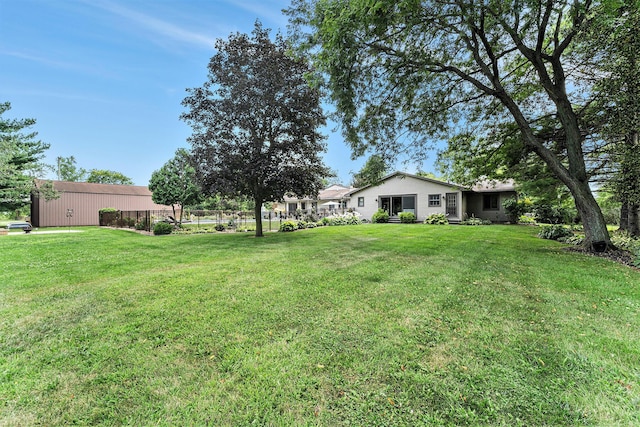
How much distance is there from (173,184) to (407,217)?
62.7 feet

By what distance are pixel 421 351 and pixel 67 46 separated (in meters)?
16.4

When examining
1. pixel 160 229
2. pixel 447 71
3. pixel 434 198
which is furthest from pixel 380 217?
pixel 160 229

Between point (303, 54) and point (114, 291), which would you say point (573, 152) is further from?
point (114, 291)

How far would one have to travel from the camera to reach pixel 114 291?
4578mm

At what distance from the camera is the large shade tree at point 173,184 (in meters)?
22.2

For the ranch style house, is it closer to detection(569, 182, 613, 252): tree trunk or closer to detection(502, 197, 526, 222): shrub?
detection(502, 197, 526, 222): shrub

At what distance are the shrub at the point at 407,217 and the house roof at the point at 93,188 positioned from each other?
27.1 metres

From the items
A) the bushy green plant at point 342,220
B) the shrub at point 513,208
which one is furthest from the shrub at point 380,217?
the shrub at point 513,208

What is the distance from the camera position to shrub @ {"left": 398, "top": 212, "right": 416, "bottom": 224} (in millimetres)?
20141

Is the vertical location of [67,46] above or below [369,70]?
above

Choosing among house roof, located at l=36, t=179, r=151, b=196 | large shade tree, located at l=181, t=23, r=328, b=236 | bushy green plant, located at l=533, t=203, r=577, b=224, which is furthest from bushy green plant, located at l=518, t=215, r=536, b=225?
house roof, located at l=36, t=179, r=151, b=196

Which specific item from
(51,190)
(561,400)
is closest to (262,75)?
(561,400)

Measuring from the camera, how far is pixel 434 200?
20531 millimetres

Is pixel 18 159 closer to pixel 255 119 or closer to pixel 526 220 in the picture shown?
pixel 255 119
